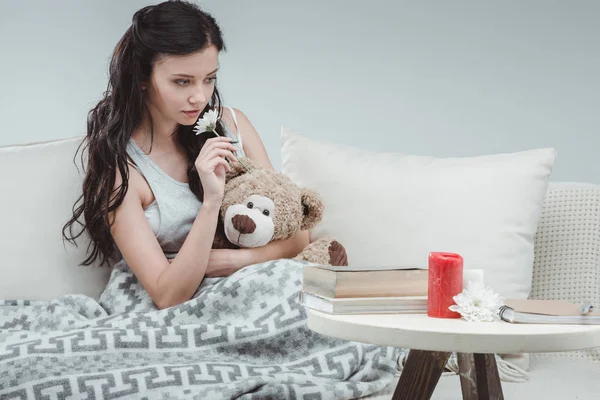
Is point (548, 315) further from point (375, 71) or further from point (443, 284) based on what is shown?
point (375, 71)

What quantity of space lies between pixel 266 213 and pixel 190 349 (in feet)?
1.24

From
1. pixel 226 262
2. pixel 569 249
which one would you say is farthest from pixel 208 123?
pixel 569 249

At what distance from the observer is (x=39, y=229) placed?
74.2 inches

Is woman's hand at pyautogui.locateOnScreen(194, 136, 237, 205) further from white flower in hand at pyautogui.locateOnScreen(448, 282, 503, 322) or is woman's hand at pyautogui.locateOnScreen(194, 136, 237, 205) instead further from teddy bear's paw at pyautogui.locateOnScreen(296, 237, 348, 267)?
white flower in hand at pyautogui.locateOnScreen(448, 282, 503, 322)

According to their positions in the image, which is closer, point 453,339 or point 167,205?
point 453,339

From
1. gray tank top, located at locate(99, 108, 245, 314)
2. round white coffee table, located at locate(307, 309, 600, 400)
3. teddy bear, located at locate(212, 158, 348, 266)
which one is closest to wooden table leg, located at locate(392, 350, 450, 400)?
round white coffee table, located at locate(307, 309, 600, 400)

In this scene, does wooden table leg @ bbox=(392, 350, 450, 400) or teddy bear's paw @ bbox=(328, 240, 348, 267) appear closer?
wooden table leg @ bbox=(392, 350, 450, 400)

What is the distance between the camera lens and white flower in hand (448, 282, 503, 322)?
1140 millimetres

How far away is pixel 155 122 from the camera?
1.96m

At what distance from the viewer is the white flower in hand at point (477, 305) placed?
1140mm

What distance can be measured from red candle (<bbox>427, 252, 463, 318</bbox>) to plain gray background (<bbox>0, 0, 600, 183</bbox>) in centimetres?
140

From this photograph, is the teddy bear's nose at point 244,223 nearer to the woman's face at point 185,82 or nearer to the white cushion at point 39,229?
the woman's face at point 185,82

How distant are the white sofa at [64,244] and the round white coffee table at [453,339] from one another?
652 mm

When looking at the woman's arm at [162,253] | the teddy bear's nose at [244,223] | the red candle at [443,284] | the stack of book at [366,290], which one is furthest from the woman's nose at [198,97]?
the red candle at [443,284]
